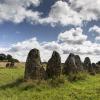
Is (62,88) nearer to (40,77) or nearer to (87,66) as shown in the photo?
(40,77)

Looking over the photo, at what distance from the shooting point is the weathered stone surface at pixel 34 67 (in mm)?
28734

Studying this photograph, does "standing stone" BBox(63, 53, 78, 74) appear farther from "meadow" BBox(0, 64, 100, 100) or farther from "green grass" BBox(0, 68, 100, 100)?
"green grass" BBox(0, 68, 100, 100)

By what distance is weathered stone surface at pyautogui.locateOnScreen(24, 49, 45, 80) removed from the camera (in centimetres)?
2873

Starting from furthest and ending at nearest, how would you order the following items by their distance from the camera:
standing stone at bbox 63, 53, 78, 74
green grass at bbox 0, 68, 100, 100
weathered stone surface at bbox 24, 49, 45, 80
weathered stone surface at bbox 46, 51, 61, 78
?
standing stone at bbox 63, 53, 78, 74 → weathered stone surface at bbox 46, 51, 61, 78 → weathered stone surface at bbox 24, 49, 45, 80 → green grass at bbox 0, 68, 100, 100

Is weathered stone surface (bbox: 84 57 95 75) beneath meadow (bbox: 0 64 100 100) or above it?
above

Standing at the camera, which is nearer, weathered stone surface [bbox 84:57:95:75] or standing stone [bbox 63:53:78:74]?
standing stone [bbox 63:53:78:74]

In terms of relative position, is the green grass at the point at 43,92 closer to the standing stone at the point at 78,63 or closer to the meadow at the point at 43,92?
the meadow at the point at 43,92

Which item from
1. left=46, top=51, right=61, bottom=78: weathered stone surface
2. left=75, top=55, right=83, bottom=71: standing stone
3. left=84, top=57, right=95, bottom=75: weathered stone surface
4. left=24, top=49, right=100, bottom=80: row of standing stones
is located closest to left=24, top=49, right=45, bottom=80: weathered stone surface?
left=24, top=49, right=100, bottom=80: row of standing stones

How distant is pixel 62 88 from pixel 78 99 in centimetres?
468

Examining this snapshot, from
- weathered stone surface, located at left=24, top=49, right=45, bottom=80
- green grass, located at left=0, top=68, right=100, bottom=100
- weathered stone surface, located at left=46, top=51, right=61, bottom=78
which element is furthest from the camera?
weathered stone surface, located at left=46, top=51, right=61, bottom=78

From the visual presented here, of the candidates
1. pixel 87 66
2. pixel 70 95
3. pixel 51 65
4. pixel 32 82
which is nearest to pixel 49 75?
pixel 51 65

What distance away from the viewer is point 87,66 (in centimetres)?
4553

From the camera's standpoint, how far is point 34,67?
95.0 feet

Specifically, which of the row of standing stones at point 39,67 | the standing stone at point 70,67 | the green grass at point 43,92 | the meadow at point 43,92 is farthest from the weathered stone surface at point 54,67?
the standing stone at point 70,67
